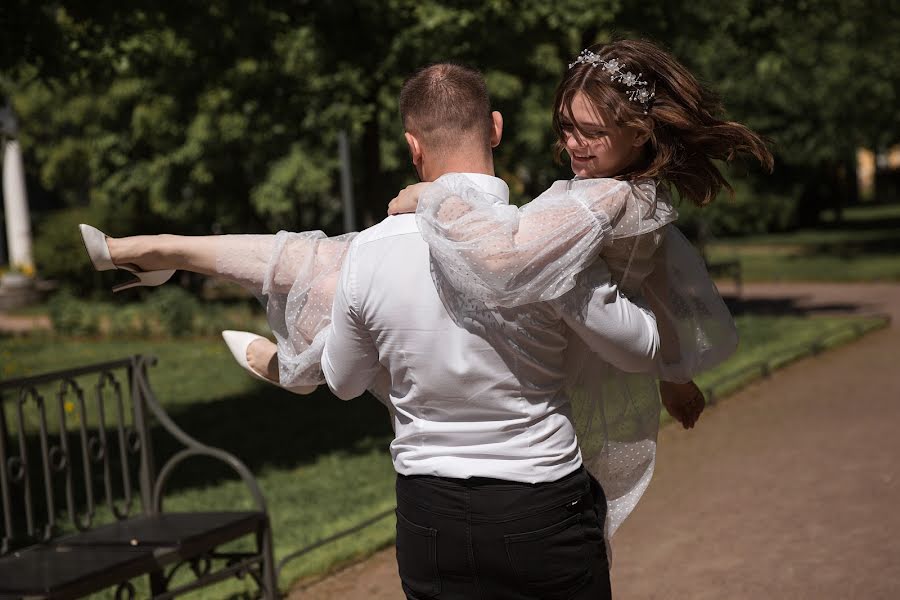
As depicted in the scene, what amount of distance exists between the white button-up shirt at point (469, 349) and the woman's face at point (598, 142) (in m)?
0.19

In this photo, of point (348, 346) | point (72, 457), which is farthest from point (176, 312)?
point (348, 346)

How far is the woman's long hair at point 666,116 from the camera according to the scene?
2312mm

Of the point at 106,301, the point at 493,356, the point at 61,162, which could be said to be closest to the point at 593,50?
the point at 493,356

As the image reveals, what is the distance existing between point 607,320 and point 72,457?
8209mm

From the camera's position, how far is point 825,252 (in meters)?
29.6

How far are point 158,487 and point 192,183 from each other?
1828cm

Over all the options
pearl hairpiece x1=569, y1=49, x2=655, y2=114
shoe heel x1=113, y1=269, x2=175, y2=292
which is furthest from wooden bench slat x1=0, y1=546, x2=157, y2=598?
pearl hairpiece x1=569, y1=49, x2=655, y2=114

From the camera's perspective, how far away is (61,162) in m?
27.9

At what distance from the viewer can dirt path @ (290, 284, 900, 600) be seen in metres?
5.23

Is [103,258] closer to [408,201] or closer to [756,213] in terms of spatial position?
[408,201]

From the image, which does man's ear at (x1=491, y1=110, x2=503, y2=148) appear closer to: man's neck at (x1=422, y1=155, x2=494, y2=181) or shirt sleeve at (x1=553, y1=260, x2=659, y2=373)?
man's neck at (x1=422, y1=155, x2=494, y2=181)

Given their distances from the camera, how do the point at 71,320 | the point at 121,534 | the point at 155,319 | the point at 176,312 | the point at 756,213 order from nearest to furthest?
the point at 121,534 → the point at 176,312 → the point at 71,320 → the point at 155,319 → the point at 756,213

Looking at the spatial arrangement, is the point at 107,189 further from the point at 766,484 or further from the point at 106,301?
the point at 766,484

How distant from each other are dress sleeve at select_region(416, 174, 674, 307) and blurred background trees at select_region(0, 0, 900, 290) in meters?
0.65
